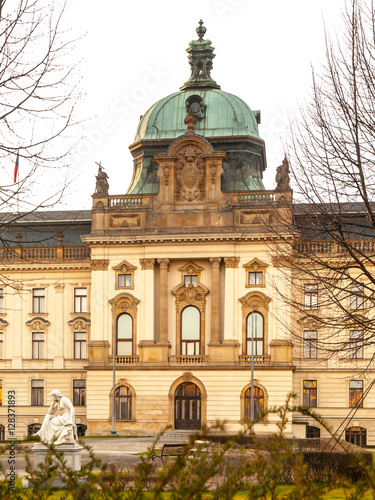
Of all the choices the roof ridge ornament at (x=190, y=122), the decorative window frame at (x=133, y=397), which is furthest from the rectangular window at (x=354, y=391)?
the roof ridge ornament at (x=190, y=122)

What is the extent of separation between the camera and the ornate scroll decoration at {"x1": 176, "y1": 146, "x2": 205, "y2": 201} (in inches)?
2147

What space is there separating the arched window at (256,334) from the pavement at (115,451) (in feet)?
28.5

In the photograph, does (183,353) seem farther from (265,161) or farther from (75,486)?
(75,486)

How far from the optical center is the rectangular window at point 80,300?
58344 mm

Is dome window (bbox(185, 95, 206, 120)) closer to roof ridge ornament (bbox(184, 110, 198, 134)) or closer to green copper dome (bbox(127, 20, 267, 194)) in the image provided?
green copper dome (bbox(127, 20, 267, 194))

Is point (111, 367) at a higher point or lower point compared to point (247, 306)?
lower

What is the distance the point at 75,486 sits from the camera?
8.77 m

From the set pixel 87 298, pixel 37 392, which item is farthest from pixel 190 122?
pixel 37 392

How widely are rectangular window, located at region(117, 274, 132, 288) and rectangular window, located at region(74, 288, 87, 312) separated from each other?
4.52 metres

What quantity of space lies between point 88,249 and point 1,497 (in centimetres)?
5082

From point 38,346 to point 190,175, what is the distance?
15.8m

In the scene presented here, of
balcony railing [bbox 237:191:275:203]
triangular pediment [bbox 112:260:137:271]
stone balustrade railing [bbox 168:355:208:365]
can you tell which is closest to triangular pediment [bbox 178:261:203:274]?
triangular pediment [bbox 112:260:137:271]

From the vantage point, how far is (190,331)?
178ft

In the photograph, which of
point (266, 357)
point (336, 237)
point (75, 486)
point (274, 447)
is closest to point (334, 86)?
point (336, 237)
